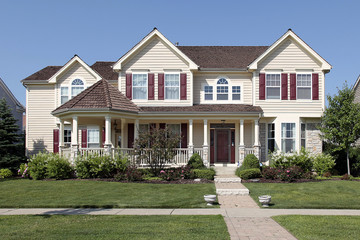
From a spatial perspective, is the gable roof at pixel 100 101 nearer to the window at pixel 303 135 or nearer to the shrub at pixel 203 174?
the shrub at pixel 203 174

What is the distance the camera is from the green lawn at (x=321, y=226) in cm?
770

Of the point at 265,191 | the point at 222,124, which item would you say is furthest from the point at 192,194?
the point at 222,124

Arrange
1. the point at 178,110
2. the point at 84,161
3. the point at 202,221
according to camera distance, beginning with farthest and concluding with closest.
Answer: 1. the point at 178,110
2. the point at 84,161
3. the point at 202,221

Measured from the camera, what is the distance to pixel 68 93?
22.2 meters

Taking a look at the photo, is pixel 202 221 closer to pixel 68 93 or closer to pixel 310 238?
pixel 310 238

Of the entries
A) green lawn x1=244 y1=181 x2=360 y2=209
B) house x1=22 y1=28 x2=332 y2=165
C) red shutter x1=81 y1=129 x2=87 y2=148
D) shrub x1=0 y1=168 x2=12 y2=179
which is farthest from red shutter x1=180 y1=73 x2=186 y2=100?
shrub x1=0 y1=168 x2=12 y2=179

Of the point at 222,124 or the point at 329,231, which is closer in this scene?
the point at 329,231

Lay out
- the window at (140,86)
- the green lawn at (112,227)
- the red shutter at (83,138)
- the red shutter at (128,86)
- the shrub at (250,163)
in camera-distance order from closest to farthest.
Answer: the green lawn at (112,227)
the shrub at (250,163)
the red shutter at (128,86)
the window at (140,86)
the red shutter at (83,138)

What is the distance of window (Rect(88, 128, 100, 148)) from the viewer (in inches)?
886

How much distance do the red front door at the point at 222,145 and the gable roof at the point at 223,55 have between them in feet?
13.2

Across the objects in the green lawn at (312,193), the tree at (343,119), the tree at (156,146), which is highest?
the tree at (343,119)

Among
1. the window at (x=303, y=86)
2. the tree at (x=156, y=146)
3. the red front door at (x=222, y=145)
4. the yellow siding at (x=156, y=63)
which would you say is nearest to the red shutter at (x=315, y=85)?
the window at (x=303, y=86)

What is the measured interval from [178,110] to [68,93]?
7627 millimetres

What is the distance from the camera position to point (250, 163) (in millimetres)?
17578
